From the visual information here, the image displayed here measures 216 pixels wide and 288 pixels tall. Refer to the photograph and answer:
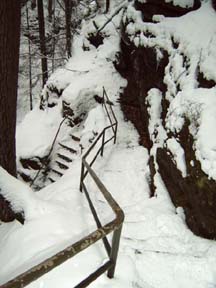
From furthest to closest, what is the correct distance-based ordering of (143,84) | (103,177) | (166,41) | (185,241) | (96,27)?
(96,27), (143,84), (166,41), (103,177), (185,241)

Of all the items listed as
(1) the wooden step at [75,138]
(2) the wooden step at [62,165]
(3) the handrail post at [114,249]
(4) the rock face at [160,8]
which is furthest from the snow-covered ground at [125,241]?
(1) the wooden step at [75,138]

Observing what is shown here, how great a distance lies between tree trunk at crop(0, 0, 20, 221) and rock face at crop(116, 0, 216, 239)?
283 cm

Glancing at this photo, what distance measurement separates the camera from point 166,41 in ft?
25.0

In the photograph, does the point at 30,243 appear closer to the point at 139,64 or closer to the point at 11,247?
the point at 11,247

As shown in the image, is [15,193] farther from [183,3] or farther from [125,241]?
[183,3]

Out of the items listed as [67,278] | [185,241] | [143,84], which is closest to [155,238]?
[185,241]

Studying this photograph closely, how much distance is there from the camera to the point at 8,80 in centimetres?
402

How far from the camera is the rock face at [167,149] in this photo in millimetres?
3881

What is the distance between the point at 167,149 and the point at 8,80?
10.7ft

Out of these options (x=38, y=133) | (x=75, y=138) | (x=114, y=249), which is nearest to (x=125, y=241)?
(x=114, y=249)

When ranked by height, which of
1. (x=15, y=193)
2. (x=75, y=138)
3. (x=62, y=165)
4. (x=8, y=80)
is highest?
(x=8, y=80)

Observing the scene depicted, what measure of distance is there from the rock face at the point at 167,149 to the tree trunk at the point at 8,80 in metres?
2.83

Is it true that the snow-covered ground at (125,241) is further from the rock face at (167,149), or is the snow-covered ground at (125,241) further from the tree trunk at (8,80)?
the tree trunk at (8,80)

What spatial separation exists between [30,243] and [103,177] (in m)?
3.66
